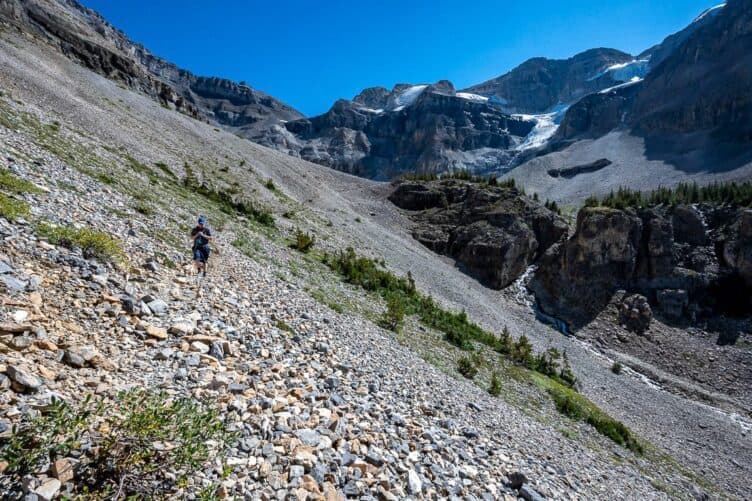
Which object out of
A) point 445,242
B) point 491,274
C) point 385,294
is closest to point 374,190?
point 445,242

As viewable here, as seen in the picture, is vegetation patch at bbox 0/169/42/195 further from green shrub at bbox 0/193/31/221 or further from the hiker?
the hiker

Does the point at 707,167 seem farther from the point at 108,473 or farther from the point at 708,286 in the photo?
the point at 108,473

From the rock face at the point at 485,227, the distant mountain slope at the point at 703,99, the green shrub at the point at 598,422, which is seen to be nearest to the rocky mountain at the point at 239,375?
the green shrub at the point at 598,422

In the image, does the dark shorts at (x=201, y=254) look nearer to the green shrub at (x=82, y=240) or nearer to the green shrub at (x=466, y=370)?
the green shrub at (x=82, y=240)

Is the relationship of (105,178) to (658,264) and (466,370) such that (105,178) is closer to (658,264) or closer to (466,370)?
(466,370)

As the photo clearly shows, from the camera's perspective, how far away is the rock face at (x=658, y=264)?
42469 millimetres

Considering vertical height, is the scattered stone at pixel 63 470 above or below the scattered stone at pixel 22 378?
below

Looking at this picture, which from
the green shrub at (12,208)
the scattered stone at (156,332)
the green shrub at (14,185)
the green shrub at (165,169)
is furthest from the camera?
the green shrub at (165,169)

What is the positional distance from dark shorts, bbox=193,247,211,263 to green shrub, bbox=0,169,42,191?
4349 mm

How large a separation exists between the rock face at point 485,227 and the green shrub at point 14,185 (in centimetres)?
4724

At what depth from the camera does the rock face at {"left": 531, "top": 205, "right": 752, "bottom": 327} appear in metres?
42.5

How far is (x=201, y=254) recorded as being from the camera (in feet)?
37.8

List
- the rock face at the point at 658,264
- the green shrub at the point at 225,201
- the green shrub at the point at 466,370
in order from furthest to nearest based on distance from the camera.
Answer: the rock face at the point at 658,264, the green shrub at the point at 225,201, the green shrub at the point at 466,370

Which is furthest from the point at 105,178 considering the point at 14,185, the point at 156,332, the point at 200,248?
the point at 156,332
